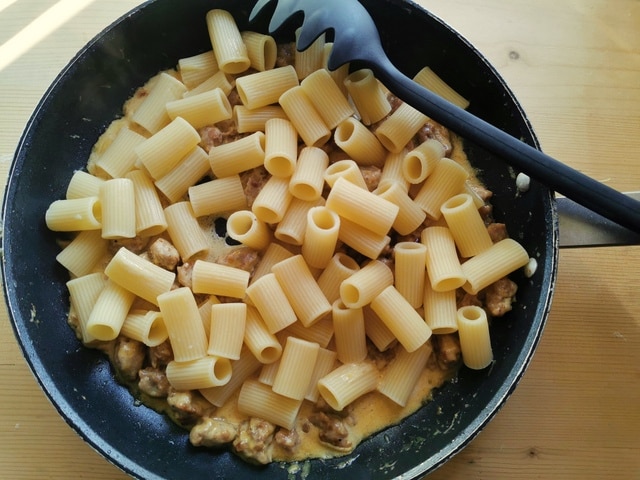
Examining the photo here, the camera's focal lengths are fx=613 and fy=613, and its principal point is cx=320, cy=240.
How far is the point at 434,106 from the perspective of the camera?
4.86 feet

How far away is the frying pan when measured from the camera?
148cm

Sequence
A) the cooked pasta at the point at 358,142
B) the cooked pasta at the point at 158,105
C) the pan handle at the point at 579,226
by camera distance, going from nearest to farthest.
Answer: the pan handle at the point at 579,226
the cooked pasta at the point at 358,142
the cooked pasta at the point at 158,105

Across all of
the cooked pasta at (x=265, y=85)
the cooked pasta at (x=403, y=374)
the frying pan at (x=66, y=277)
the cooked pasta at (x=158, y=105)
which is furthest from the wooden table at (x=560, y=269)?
the cooked pasta at (x=265, y=85)

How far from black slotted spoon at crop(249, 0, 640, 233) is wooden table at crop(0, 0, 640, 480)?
48 centimetres

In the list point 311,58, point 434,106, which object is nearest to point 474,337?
point 434,106

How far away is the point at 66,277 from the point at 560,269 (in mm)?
1395

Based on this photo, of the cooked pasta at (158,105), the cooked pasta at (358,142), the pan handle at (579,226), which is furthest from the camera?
the cooked pasta at (158,105)

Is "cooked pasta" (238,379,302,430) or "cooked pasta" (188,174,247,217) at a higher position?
"cooked pasta" (188,174,247,217)

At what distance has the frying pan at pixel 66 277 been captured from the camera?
1.48 meters

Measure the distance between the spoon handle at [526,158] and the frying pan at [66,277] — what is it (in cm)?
12

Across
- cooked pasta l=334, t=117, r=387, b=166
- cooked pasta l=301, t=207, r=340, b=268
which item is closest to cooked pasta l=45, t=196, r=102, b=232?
cooked pasta l=301, t=207, r=340, b=268

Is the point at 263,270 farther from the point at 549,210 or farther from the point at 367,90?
the point at 549,210

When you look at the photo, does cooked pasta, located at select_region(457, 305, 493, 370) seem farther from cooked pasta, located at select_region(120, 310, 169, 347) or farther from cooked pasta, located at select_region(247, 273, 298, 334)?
cooked pasta, located at select_region(120, 310, 169, 347)

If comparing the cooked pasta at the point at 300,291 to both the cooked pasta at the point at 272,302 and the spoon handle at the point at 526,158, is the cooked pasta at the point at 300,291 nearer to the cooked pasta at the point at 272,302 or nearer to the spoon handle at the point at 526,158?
the cooked pasta at the point at 272,302
